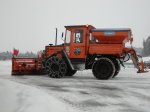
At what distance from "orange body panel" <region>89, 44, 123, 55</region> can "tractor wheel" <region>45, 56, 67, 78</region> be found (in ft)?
5.07

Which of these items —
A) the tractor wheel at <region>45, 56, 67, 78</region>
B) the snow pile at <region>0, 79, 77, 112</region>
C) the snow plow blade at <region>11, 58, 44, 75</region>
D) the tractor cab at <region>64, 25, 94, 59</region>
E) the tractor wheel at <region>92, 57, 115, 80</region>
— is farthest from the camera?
the snow plow blade at <region>11, 58, 44, 75</region>

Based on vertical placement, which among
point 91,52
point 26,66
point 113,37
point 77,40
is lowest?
point 26,66

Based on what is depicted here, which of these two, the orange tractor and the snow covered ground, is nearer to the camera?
the snow covered ground

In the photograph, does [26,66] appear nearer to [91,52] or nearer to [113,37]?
[91,52]

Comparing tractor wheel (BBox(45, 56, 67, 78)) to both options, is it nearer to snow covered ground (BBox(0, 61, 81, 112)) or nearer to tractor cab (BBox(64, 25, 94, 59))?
tractor cab (BBox(64, 25, 94, 59))

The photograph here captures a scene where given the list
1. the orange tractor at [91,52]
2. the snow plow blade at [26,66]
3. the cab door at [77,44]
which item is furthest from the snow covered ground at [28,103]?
the snow plow blade at [26,66]

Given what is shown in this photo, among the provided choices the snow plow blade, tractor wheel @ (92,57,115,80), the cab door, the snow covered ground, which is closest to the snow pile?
the snow covered ground

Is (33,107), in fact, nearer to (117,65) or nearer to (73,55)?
(73,55)

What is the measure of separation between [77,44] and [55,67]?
1.60 metres

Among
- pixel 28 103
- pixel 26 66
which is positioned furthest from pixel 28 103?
pixel 26 66

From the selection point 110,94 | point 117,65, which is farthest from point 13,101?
point 117,65

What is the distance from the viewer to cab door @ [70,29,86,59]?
46.9ft

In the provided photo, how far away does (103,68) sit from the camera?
45.7 feet

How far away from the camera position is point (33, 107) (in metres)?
6.45
